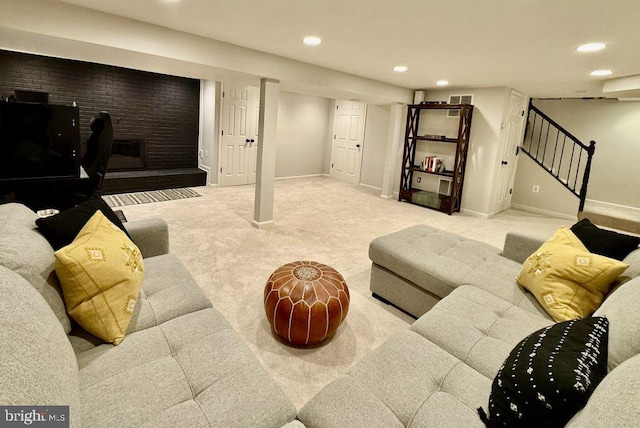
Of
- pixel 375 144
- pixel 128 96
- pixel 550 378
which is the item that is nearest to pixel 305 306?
pixel 550 378

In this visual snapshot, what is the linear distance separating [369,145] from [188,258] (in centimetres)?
516

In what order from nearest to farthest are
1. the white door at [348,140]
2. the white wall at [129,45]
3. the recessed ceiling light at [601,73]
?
the white wall at [129,45] < the recessed ceiling light at [601,73] < the white door at [348,140]

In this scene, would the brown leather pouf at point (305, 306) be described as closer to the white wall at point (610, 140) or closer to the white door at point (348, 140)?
the white wall at point (610, 140)

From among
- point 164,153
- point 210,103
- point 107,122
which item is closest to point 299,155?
point 210,103

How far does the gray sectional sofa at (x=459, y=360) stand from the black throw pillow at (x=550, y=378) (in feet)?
0.16

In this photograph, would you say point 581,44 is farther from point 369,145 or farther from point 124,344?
point 369,145

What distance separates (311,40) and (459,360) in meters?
2.89

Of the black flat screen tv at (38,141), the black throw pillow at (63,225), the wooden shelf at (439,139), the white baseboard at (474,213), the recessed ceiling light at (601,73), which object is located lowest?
the white baseboard at (474,213)

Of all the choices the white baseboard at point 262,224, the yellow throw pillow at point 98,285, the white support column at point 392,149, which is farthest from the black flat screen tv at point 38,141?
the white support column at point 392,149

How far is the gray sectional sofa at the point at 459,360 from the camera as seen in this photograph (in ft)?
2.96

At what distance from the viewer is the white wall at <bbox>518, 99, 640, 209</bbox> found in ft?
19.1

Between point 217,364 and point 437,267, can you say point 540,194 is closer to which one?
point 437,267

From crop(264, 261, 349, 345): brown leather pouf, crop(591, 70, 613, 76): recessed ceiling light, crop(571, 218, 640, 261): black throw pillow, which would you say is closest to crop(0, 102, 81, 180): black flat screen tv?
crop(264, 261, 349, 345): brown leather pouf

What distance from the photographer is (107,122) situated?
10.8 feet
